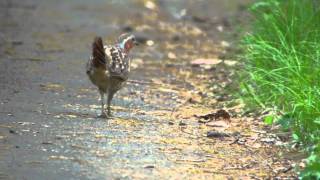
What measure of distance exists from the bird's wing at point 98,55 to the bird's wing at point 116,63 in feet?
0.32

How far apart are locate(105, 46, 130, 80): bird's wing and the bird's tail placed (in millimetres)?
119

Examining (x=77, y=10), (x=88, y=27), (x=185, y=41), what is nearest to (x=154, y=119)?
(x=185, y=41)

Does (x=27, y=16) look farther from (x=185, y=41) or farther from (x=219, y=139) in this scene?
(x=219, y=139)

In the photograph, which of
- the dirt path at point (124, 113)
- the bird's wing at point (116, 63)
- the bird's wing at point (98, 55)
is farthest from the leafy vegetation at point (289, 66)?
the bird's wing at point (98, 55)

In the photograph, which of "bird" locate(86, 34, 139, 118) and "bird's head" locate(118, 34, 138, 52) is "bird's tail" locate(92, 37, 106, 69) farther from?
"bird's head" locate(118, 34, 138, 52)

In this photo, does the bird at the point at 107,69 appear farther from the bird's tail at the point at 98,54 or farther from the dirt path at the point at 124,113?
the dirt path at the point at 124,113

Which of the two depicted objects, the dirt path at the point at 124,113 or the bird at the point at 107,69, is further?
the bird at the point at 107,69

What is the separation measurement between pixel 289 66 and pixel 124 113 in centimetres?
169

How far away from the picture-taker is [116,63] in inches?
304

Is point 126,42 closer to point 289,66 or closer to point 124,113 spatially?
point 124,113

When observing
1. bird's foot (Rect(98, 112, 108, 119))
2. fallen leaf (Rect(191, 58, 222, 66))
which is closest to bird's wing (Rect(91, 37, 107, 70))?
bird's foot (Rect(98, 112, 108, 119))

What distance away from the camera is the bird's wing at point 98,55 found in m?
7.23

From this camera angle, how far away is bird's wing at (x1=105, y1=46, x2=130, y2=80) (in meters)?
7.68

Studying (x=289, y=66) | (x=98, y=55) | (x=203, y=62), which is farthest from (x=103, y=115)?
(x=203, y=62)
